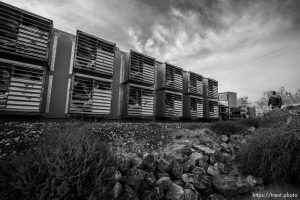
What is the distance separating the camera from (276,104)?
45.7 ft

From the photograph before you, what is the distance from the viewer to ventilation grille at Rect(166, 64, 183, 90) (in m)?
13.4

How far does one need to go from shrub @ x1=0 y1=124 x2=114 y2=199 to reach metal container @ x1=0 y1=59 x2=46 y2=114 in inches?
181

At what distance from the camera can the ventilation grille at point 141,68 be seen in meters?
11.1

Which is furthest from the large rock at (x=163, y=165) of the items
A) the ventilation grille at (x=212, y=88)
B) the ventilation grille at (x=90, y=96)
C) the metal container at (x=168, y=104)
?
the ventilation grille at (x=212, y=88)

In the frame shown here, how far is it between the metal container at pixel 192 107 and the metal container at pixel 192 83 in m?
0.55

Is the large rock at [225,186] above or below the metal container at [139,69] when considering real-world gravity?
below

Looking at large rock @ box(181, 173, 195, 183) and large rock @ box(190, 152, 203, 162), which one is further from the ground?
large rock @ box(190, 152, 203, 162)

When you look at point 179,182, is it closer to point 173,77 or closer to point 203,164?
point 203,164

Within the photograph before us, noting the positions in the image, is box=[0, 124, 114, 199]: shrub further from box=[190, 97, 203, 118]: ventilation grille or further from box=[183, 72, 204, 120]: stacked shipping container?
box=[190, 97, 203, 118]: ventilation grille

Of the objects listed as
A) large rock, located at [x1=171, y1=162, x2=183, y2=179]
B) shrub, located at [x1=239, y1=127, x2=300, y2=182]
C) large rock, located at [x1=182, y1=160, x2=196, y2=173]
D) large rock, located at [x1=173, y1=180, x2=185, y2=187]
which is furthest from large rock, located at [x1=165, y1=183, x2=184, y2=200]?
shrub, located at [x1=239, y1=127, x2=300, y2=182]

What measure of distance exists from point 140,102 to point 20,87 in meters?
6.79

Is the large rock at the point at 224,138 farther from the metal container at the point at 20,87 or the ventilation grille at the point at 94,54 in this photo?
the metal container at the point at 20,87

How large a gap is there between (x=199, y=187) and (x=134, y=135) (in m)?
3.42

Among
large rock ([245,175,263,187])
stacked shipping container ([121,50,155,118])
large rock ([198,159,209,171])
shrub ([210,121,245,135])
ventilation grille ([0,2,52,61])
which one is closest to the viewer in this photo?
large rock ([245,175,263,187])
